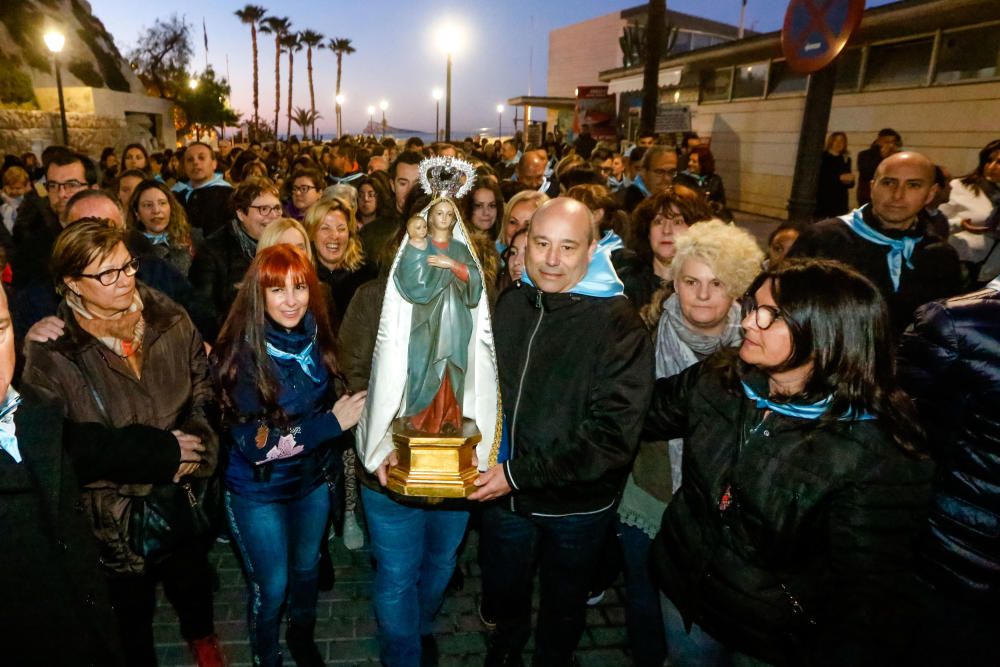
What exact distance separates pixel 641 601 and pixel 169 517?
2296 millimetres

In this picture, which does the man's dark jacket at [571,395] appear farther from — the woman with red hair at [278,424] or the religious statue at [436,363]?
the woman with red hair at [278,424]

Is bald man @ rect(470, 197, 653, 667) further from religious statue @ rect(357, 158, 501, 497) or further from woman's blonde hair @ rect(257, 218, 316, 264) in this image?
woman's blonde hair @ rect(257, 218, 316, 264)

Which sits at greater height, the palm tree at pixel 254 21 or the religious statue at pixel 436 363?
the palm tree at pixel 254 21

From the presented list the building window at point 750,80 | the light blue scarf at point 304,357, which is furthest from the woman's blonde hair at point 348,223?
the building window at point 750,80

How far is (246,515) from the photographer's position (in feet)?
9.27

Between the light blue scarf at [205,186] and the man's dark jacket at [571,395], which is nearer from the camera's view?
the man's dark jacket at [571,395]

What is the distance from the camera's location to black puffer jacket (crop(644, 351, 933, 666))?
1899 mm

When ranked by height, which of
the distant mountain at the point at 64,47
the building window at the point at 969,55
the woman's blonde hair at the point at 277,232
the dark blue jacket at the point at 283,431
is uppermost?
the distant mountain at the point at 64,47

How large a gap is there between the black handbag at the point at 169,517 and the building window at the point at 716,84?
20998mm

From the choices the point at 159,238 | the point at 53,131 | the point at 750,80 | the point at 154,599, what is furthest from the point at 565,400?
the point at 53,131

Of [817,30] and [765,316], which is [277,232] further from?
[817,30]

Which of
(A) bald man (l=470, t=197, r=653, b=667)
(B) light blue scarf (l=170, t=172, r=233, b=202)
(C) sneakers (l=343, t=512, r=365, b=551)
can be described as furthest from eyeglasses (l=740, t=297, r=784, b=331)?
(B) light blue scarf (l=170, t=172, r=233, b=202)

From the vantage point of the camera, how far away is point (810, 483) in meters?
1.93

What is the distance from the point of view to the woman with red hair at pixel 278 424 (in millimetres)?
2711
